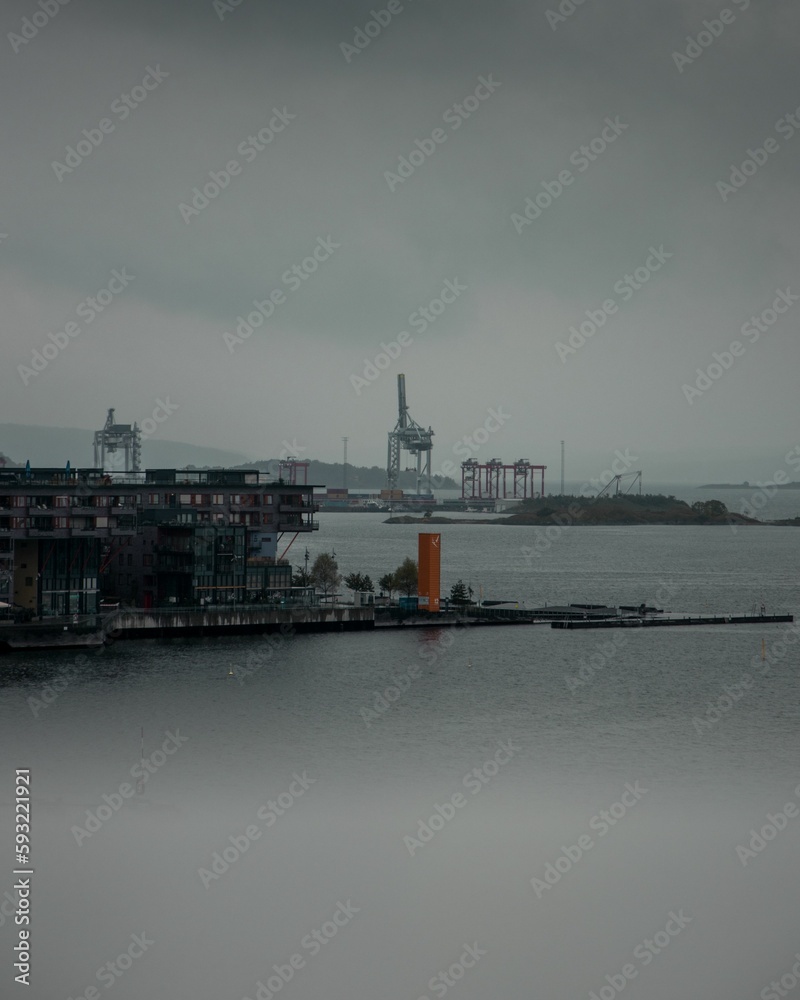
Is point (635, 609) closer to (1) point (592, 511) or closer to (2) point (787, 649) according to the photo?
(2) point (787, 649)

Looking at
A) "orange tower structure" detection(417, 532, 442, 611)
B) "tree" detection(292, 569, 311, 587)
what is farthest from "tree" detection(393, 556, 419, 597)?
"tree" detection(292, 569, 311, 587)

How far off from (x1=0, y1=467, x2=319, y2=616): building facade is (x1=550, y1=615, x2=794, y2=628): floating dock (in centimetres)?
761

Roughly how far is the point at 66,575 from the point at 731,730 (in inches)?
616

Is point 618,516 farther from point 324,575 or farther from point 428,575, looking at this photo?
point 428,575

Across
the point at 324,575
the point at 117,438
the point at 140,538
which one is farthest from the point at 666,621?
the point at 117,438

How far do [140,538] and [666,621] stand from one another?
45.8 ft

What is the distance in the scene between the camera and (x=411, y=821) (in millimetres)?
15938

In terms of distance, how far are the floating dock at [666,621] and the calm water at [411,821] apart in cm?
577

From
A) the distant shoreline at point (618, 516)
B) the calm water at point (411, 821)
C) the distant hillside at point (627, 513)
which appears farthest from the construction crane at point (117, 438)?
the calm water at point (411, 821)

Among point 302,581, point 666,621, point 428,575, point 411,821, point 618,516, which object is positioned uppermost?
point 618,516

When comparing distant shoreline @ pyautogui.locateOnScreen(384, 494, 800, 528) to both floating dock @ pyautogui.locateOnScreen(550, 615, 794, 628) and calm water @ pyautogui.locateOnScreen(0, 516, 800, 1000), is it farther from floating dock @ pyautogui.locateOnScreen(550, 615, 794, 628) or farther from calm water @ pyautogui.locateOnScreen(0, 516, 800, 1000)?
calm water @ pyautogui.locateOnScreen(0, 516, 800, 1000)

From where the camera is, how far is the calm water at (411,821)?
12.1 metres

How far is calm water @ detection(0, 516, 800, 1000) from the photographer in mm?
12125

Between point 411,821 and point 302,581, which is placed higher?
point 302,581
